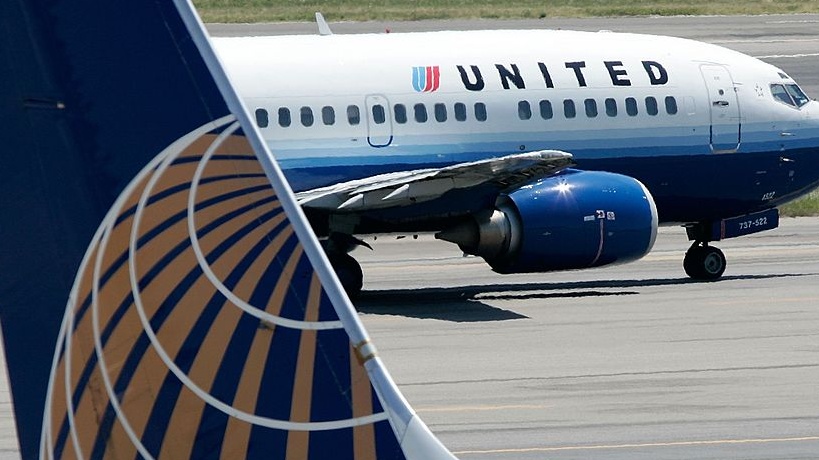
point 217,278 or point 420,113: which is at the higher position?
point 420,113

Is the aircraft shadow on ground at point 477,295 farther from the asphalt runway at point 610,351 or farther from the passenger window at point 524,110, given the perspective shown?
the passenger window at point 524,110

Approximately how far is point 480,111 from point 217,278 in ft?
62.2

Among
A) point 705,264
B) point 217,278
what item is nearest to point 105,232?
point 217,278

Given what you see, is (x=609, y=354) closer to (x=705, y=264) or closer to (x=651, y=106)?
(x=651, y=106)

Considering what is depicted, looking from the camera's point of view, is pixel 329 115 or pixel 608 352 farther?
pixel 329 115

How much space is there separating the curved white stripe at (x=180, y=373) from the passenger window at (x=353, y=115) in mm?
18268

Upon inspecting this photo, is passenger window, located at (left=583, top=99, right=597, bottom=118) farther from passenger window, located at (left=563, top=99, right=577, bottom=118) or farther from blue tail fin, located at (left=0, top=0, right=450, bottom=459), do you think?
blue tail fin, located at (left=0, top=0, right=450, bottom=459)

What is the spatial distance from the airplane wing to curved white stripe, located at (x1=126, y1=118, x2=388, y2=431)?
16.7 meters

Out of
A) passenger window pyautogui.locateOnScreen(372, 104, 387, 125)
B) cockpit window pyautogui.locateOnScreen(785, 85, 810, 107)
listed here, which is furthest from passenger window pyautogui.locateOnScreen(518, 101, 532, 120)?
cockpit window pyautogui.locateOnScreen(785, 85, 810, 107)

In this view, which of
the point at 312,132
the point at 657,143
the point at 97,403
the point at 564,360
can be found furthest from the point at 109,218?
the point at 657,143

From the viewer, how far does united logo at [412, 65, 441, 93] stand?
2602 centimetres

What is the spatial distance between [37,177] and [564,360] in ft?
47.8

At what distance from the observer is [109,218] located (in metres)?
7.31

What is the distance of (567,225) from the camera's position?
81.3 feet
